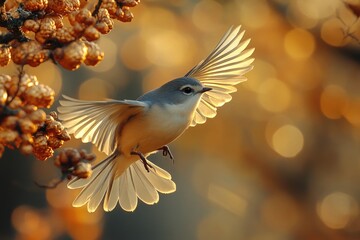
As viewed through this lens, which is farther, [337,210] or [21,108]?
[337,210]

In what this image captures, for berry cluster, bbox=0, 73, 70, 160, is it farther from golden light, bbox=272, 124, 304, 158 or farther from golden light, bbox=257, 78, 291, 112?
golden light, bbox=257, 78, 291, 112

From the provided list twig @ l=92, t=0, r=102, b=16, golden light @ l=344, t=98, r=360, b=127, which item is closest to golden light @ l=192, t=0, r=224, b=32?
golden light @ l=344, t=98, r=360, b=127

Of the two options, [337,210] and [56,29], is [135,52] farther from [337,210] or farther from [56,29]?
[56,29]

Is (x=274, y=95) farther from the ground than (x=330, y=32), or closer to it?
closer to it

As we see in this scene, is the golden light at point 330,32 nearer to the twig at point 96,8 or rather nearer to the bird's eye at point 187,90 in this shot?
the bird's eye at point 187,90

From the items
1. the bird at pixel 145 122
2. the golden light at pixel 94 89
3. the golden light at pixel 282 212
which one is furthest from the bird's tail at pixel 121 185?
the golden light at pixel 94 89

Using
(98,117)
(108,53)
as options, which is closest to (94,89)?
(108,53)
